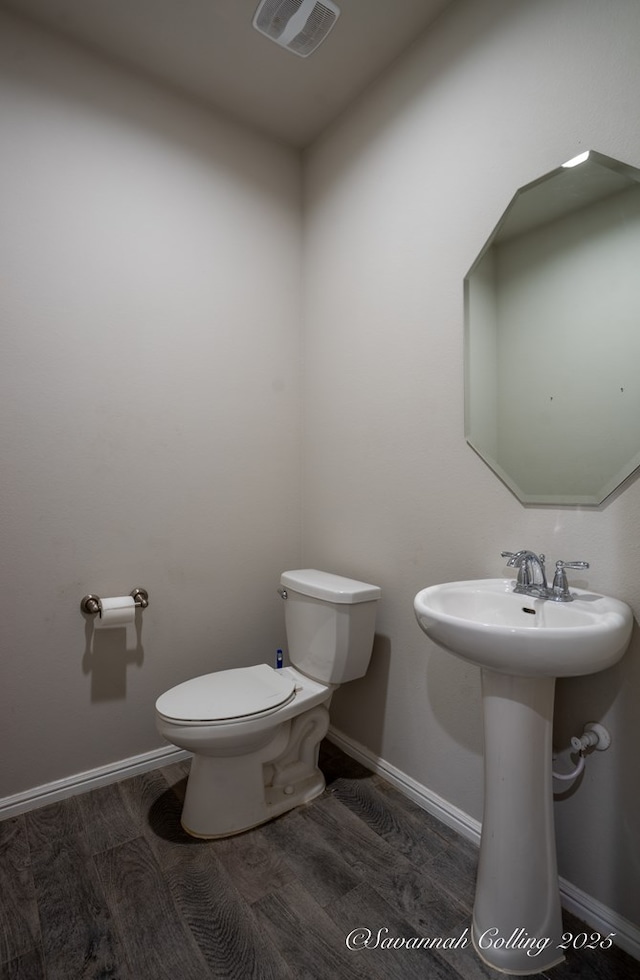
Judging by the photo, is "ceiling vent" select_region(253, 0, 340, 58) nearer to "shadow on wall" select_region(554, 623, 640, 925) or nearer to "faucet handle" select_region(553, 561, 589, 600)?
"faucet handle" select_region(553, 561, 589, 600)

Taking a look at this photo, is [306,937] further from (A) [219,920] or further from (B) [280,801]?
(B) [280,801]

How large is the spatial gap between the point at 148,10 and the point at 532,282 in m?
1.60

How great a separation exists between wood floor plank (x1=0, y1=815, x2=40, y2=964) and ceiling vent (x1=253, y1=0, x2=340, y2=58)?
109 inches

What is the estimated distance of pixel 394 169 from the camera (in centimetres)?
182

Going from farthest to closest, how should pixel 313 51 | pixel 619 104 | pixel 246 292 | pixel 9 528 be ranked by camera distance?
pixel 246 292 → pixel 313 51 → pixel 9 528 → pixel 619 104

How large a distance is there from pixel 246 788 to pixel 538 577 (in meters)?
1.13

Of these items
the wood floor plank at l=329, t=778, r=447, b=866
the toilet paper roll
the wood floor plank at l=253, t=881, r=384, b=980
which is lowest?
the wood floor plank at l=329, t=778, r=447, b=866

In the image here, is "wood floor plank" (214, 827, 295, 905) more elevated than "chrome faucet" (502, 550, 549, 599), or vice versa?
"chrome faucet" (502, 550, 549, 599)

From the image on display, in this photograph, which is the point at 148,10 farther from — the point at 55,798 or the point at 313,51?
the point at 55,798

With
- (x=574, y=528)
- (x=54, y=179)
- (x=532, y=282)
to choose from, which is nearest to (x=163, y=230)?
(x=54, y=179)

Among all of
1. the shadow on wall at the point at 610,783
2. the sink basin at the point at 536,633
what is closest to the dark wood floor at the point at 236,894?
the shadow on wall at the point at 610,783

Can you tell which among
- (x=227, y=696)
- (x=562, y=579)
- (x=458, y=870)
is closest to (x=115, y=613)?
(x=227, y=696)

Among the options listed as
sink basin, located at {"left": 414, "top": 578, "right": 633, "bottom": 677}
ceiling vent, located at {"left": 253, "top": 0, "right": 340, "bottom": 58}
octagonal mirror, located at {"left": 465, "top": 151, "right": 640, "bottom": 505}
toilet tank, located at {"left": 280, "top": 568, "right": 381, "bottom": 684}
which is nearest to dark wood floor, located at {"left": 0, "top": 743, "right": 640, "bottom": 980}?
toilet tank, located at {"left": 280, "top": 568, "right": 381, "bottom": 684}

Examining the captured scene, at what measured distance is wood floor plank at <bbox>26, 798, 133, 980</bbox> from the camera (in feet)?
3.63
